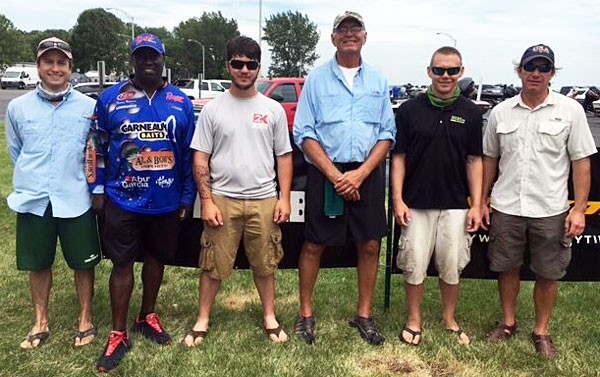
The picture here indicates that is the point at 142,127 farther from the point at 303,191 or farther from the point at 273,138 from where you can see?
the point at 303,191

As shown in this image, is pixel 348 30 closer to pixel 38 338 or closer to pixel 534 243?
pixel 534 243

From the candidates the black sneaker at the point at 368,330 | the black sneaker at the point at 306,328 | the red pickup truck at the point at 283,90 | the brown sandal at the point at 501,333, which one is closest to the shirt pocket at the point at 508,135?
the brown sandal at the point at 501,333

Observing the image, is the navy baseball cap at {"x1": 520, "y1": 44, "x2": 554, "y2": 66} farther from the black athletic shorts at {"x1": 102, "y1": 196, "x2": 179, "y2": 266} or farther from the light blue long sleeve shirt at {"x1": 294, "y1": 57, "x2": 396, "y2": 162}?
the black athletic shorts at {"x1": 102, "y1": 196, "x2": 179, "y2": 266}

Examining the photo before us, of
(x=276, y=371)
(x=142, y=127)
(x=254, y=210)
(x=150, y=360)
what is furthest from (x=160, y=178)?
(x=276, y=371)

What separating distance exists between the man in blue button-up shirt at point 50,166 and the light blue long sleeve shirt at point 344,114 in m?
1.31

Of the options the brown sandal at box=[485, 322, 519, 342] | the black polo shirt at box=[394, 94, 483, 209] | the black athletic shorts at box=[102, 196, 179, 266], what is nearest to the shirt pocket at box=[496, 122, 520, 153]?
the black polo shirt at box=[394, 94, 483, 209]

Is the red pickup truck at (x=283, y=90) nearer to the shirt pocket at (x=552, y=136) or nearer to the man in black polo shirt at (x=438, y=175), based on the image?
the man in black polo shirt at (x=438, y=175)

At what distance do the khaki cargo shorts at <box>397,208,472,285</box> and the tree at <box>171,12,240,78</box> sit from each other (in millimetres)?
76663

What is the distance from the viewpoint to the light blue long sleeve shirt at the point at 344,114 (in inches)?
125

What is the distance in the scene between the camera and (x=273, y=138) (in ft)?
10.5

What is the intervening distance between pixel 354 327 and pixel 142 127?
1.93 m

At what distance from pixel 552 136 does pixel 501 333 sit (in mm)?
1355

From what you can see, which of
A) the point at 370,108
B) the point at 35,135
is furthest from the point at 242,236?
the point at 35,135

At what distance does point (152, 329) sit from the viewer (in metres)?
3.39
